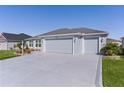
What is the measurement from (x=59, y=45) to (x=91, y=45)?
15.7ft

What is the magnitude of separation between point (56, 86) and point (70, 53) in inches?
472

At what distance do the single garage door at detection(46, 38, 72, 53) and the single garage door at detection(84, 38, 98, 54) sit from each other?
2.28 m

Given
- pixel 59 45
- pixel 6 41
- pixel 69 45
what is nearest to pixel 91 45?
pixel 69 45

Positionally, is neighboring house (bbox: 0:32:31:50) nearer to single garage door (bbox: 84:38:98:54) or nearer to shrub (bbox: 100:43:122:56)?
single garage door (bbox: 84:38:98:54)

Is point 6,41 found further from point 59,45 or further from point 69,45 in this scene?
point 69,45

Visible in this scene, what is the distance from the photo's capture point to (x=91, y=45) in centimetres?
1677

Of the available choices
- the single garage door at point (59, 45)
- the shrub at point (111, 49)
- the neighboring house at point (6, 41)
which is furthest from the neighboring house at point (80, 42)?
the neighboring house at point (6, 41)

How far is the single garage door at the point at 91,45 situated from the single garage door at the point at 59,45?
7.50 feet

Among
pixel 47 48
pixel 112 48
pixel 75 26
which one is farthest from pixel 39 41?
pixel 112 48

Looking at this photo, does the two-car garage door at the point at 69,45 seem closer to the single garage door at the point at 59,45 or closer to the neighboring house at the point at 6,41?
the single garage door at the point at 59,45

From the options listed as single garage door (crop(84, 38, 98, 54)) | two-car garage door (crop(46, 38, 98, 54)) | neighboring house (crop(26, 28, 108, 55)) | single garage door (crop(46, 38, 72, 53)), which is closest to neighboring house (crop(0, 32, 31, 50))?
single garage door (crop(46, 38, 72, 53))

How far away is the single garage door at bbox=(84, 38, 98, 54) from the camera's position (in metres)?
16.5

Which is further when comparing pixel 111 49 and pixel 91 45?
pixel 91 45
